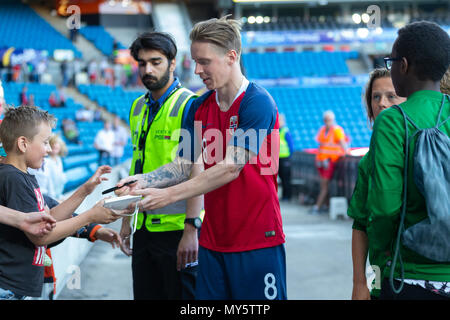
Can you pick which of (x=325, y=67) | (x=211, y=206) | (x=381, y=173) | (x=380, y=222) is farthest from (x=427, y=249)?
(x=325, y=67)

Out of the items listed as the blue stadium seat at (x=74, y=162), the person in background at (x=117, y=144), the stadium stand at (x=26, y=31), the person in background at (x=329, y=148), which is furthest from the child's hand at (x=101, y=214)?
the stadium stand at (x=26, y=31)

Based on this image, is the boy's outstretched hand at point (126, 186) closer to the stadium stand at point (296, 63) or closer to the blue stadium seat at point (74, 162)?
the blue stadium seat at point (74, 162)

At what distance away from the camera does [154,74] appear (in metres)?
3.31

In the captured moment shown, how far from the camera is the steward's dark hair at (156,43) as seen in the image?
10.8 feet

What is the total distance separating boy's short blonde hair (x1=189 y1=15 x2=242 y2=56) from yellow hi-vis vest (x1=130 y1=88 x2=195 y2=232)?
2.32ft

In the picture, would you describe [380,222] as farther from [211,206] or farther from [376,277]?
[211,206]

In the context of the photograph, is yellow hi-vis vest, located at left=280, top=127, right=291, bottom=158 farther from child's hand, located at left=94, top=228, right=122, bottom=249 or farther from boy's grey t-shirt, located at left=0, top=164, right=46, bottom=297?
boy's grey t-shirt, located at left=0, top=164, right=46, bottom=297

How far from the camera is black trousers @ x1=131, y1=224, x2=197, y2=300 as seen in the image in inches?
127

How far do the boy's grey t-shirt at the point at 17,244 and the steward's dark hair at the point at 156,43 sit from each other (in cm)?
118

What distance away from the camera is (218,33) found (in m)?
2.58

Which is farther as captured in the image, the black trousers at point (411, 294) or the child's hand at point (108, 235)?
the child's hand at point (108, 235)

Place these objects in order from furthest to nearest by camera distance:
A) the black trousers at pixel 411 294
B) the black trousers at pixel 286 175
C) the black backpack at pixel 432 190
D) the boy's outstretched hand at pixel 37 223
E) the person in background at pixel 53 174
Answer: the black trousers at pixel 286 175 → the person in background at pixel 53 174 → the boy's outstretched hand at pixel 37 223 → the black trousers at pixel 411 294 → the black backpack at pixel 432 190

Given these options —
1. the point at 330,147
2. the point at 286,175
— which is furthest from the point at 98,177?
the point at 286,175

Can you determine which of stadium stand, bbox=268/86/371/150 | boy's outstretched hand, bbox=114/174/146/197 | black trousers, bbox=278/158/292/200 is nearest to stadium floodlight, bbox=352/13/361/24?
stadium stand, bbox=268/86/371/150
